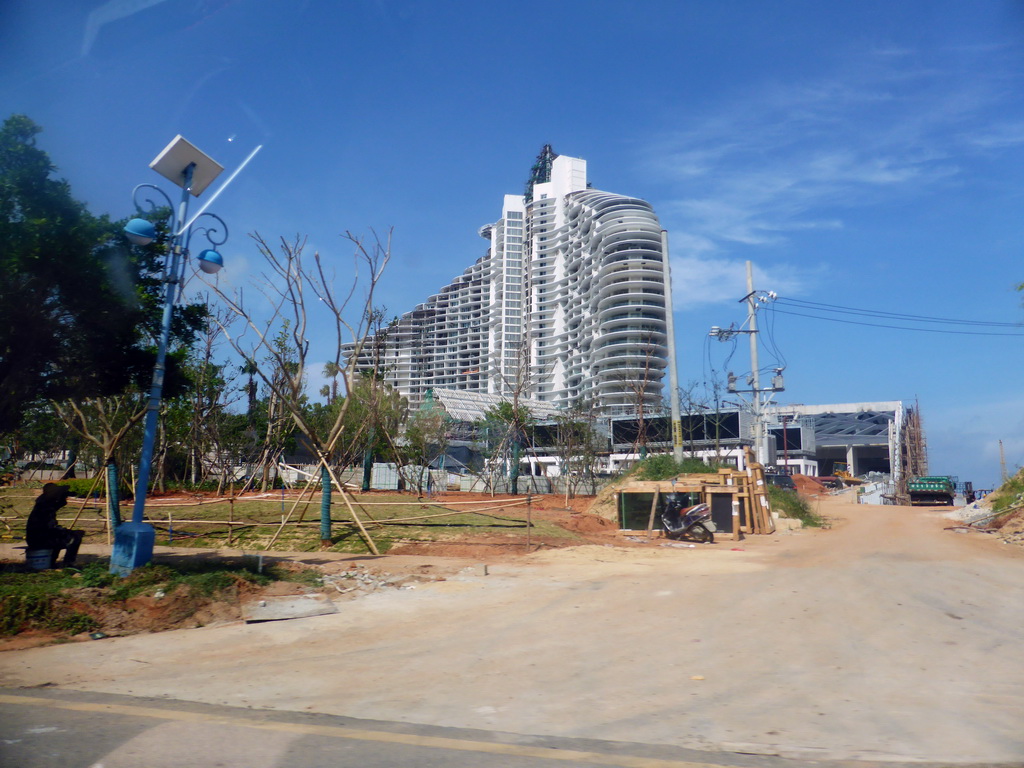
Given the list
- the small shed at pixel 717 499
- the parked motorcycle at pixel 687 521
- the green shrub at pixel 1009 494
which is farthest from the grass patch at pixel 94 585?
the green shrub at pixel 1009 494

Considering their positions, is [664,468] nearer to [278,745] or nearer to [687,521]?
[687,521]

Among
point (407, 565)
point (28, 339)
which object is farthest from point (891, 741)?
point (28, 339)

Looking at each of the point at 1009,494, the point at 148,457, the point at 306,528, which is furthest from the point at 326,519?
the point at 1009,494

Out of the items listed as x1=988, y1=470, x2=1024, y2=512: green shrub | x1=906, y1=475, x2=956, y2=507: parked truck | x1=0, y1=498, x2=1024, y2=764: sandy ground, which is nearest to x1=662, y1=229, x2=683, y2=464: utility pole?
x1=988, y1=470, x2=1024, y2=512: green shrub

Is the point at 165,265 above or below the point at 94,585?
above

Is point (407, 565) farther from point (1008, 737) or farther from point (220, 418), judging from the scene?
point (220, 418)

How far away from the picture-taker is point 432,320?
18325 centimetres

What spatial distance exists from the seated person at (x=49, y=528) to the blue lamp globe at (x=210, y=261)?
13.1 feet

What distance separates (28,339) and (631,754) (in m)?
9.59

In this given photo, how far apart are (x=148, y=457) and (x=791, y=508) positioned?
21688mm

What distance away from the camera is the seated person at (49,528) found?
10.7 meters

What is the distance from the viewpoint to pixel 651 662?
22.0ft

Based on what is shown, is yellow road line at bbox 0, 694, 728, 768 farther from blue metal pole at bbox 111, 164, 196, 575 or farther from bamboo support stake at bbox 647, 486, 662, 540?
bamboo support stake at bbox 647, 486, 662, 540

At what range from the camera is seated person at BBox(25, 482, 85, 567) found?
35.0 feet
